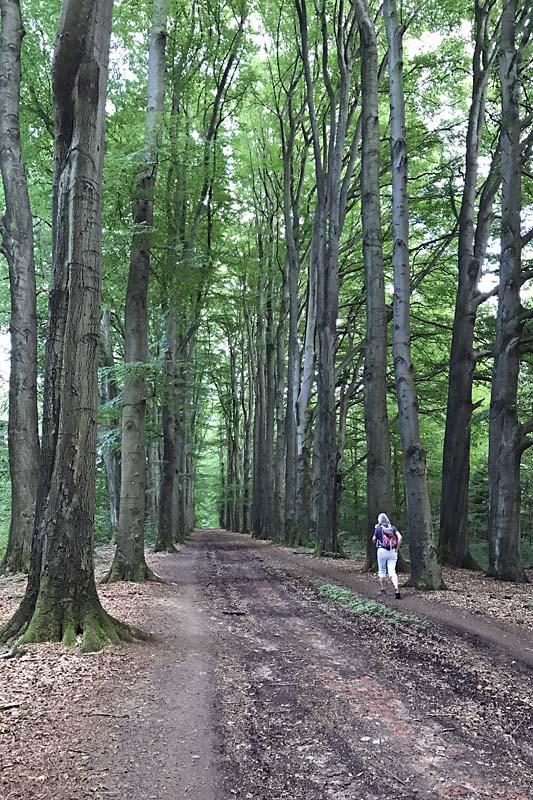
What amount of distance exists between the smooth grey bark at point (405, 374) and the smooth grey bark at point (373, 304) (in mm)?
1063

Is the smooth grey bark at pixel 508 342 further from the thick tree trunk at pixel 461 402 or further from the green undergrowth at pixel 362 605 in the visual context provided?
the green undergrowth at pixel 362 605

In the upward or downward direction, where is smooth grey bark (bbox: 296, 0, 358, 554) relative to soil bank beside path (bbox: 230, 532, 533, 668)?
upward

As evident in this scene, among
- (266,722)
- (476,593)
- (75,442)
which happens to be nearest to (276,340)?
(476,593)

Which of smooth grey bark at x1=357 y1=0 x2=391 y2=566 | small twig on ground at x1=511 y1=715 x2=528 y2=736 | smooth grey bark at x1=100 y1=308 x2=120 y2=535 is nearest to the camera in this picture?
small twig on ground at x1=511 y1=715 x2=528 y2=736

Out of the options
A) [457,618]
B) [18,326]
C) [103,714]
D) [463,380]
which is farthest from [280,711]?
[463,380]

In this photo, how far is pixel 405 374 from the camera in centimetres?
1148

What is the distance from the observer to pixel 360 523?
33.3m

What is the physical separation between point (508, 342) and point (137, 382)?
764cm

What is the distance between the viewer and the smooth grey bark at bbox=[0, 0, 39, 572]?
11438 mm

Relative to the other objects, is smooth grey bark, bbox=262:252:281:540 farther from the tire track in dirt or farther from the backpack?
the tire track in dirt

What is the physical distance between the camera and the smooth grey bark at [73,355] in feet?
20.1

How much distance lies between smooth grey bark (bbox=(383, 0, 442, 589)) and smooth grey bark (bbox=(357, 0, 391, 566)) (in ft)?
3.49

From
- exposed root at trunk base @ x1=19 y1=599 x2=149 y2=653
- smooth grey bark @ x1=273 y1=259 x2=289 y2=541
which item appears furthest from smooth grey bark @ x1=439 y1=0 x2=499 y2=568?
smooth grey bark @ x1=273 y1=259 x2=289 y2=541

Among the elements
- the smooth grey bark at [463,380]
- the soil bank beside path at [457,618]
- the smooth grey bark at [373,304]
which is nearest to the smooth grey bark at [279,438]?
the smooth grey bark at [463,380]
